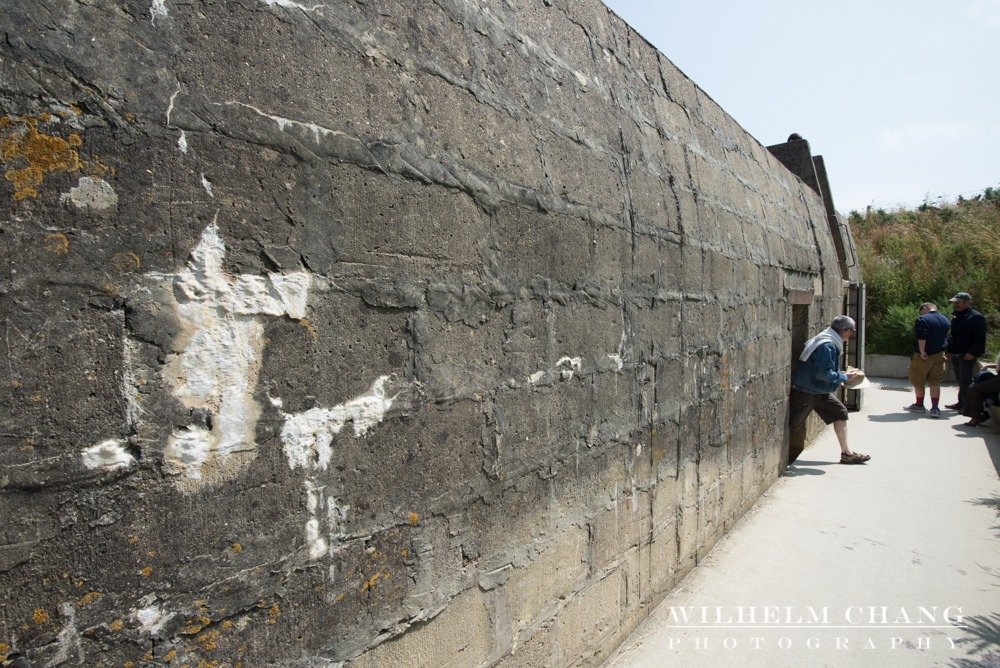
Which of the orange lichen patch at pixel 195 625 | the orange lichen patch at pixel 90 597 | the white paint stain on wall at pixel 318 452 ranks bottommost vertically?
the orange lichen patch at pixel 195 625

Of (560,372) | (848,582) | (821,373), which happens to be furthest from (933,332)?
(560,372)

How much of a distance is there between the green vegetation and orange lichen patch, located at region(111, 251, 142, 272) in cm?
1281

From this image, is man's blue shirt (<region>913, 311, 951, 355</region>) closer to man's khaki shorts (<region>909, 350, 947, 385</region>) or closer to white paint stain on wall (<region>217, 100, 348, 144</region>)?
man's khaki shorts (<region>909, 350, 947, 385</region>)

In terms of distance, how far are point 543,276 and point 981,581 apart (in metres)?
3.29

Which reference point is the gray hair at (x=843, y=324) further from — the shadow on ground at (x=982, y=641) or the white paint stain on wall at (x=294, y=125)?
the white paint stain on wall at (x=294, y=125)

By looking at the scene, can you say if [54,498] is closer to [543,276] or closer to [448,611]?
[448,611]

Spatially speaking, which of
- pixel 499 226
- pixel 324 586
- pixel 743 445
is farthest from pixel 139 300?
pixel 743 445

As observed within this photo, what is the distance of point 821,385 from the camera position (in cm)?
563

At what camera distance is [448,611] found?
173cm

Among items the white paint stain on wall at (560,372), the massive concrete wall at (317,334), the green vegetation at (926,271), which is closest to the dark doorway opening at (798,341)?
the massive concrete wall at (317,334)

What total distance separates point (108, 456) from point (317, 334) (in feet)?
1.51

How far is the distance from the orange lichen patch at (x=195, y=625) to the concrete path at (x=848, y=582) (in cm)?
195

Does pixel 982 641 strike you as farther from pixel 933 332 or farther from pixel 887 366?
pixel 887 366

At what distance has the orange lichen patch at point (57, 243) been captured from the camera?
38.2 inches
